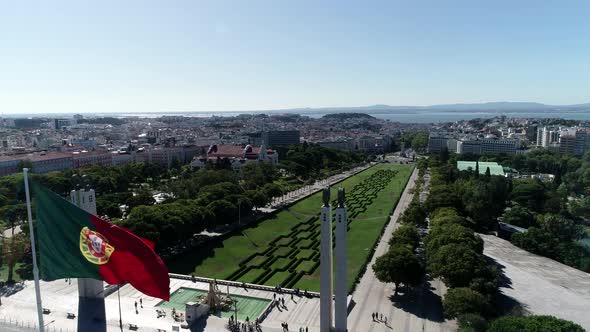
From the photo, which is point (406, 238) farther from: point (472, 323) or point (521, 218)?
point (521, 218)

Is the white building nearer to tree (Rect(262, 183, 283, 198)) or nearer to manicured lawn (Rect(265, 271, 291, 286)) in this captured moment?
tree (Rect(262, 183, 283, 198))

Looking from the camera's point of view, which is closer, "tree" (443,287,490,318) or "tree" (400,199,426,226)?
"tree" (443,287,490,318)

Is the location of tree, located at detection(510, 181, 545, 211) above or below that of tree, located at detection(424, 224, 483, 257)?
below

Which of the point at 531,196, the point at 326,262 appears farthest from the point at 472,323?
the point at 531,196

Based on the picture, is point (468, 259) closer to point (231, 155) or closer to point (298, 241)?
point (298, 241)

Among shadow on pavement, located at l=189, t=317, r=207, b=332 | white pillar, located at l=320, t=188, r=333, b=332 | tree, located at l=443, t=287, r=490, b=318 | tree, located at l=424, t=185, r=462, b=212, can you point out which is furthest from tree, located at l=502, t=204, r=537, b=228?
shadow on pavement, located at l=189, t=317, r=207, b=332

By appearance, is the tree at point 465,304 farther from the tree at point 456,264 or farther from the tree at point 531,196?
the tree at point 531,196
